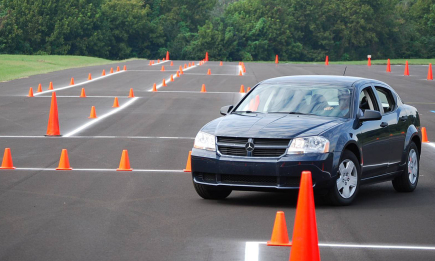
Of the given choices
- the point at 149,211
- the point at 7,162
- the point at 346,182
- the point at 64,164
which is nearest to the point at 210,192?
the point at 149,211

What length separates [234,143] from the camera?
9.38 meters

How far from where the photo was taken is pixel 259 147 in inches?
364

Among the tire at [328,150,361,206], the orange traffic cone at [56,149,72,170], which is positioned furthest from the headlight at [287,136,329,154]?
the orange traffic cone at [56,149,72,170]

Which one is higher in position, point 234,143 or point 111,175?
point 234,143

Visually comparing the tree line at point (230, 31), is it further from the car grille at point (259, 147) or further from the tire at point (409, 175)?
the car grille at point (259, 147)

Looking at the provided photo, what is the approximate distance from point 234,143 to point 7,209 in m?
2.77

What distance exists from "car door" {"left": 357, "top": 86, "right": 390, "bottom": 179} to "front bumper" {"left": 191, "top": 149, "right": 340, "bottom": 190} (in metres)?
0.84

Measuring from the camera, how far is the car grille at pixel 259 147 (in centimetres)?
921

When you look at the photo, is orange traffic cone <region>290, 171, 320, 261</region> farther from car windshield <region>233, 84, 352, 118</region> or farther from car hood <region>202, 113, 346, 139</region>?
car windshield <region>233, 84, 352, 118</region>

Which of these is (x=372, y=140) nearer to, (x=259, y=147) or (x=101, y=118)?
(x=259, y=147)

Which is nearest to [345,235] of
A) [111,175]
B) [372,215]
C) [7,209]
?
[372,215]

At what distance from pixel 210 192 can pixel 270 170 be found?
1123 millimetres

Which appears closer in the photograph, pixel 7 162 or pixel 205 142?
pixel 205 142

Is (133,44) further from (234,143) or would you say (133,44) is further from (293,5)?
(234,143)
